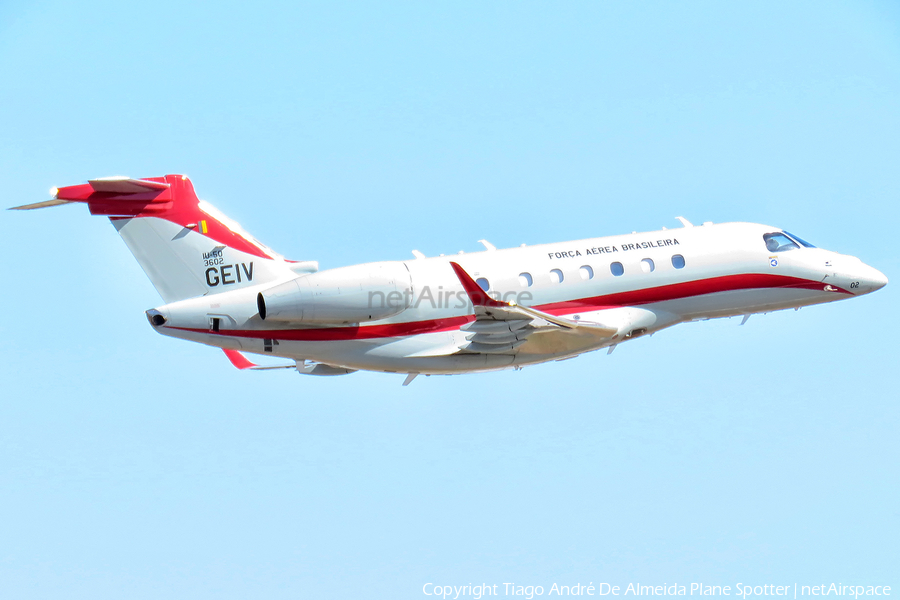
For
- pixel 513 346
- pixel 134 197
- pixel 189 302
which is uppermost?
pixel 134 197

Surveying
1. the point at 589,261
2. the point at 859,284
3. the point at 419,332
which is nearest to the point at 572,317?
the point at 589,261

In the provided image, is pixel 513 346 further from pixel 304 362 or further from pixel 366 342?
pixel 304 362

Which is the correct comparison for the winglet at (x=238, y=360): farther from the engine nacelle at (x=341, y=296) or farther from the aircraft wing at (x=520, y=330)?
the aircraft wing at (x=520, y=330)

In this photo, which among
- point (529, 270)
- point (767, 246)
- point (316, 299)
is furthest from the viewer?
point (767, 246)

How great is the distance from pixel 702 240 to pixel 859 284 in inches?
Result: 190

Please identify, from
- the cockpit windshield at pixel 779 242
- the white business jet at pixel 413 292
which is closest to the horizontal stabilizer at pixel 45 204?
the white business jet at pixel 413 292

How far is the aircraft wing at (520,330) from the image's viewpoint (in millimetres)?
29297

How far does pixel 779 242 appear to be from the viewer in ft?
113

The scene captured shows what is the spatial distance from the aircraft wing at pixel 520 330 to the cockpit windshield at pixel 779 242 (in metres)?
5.49

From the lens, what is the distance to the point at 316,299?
30.0m

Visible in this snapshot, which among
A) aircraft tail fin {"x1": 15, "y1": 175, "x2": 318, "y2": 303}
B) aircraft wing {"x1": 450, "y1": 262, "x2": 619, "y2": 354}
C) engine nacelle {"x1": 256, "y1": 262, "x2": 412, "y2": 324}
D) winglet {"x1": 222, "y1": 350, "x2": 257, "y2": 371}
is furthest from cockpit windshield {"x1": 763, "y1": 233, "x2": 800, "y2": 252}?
winglet {"x1": 222, "y1": 350, "x2": 257, "y2": 371}

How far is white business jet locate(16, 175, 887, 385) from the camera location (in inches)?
1188

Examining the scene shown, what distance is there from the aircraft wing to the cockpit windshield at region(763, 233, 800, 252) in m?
5.49

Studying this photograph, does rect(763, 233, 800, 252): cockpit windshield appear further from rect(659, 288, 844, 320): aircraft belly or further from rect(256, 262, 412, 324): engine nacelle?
rect(256, 262, 412, 324): engine nacelle
